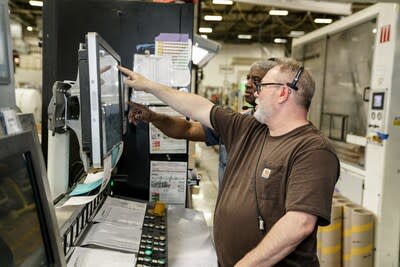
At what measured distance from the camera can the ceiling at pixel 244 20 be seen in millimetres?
8875

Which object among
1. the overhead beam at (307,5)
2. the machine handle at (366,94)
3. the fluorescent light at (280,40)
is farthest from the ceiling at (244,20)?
the machine handle at (366,94)

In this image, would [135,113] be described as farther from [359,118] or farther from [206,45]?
[359,118]

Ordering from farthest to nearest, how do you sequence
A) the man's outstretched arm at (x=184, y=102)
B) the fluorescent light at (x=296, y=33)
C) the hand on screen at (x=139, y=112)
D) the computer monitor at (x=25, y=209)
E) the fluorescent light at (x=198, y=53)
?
the fluorescent light at (x=296, y=33) → the fluorescent light at (x=198, y=53) → the hand on screen at (x=139, y=112) → the man's outstretched arm at (x=184, y=102) → the computer monitor at (x=25, y=209)

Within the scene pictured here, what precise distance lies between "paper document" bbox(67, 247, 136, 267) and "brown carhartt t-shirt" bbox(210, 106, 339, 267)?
0.44 metres

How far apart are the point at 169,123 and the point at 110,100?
0.60 meters

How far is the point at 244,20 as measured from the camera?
32.7ft

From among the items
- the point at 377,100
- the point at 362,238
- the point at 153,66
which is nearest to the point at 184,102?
the point at 153,66

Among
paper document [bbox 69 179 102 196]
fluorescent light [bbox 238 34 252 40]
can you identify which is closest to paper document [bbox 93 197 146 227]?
paper document [bbox 69 179 102 196]

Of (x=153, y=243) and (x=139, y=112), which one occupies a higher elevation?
(x=139, y=112)

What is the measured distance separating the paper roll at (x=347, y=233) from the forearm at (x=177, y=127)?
1.80 m

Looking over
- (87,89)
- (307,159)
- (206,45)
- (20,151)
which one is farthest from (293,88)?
(206,45)

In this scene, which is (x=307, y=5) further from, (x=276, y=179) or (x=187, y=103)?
(x=276, y=179)

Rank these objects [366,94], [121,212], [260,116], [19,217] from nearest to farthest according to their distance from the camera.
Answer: [19,217]
[260,116]
[121,212]
[366,94]

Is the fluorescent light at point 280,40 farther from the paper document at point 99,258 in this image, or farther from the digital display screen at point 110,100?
the paper document at point 99,258
